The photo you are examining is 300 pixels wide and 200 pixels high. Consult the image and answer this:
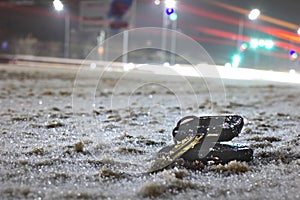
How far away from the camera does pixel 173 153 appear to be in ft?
13.2

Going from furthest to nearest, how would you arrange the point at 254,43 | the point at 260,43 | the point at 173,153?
1. the point at 260,43
2. the point at 254,43
3. the point at 173,153

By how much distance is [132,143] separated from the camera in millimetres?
5059

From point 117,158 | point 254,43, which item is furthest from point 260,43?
point 117,158

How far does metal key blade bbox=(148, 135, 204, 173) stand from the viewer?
3.82 meters

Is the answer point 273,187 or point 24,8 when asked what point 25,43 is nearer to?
point 24,8

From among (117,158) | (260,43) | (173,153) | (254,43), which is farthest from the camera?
(260,43)

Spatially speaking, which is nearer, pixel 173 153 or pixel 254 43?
pixel 173 153

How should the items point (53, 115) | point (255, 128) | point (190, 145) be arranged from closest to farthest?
point (190, 145) < point (255, 128) < point (53, 115)

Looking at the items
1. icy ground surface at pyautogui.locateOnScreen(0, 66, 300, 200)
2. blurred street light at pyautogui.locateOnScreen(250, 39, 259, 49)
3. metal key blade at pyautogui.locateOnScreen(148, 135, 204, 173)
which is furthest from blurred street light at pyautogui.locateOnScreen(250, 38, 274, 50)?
metal key blade at pyautogui.locateOnScreen(148, 135, 204, 173)

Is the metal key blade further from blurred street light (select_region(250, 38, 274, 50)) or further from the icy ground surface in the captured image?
blurred street light (select_region(250, 38, 274, 50))

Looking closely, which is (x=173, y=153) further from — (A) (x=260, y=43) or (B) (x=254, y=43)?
(A) (x=260, y=43)

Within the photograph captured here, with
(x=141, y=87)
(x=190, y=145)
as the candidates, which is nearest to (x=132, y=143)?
(x=190, y=145)

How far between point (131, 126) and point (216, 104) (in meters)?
4.33

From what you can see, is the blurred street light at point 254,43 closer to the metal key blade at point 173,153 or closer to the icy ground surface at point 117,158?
the icy ground surface at point 117,158
